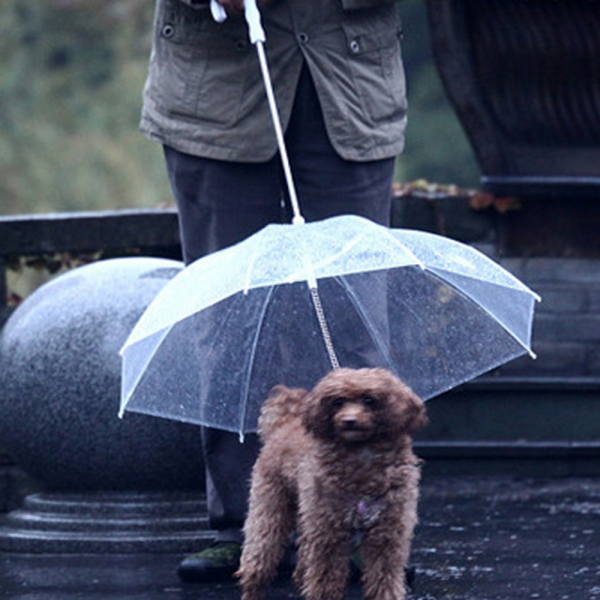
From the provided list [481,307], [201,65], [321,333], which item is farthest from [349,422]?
[201,65]

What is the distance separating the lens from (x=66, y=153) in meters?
20.9

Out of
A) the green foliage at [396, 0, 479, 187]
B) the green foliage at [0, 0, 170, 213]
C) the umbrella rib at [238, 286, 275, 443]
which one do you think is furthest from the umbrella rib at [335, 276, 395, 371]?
the green foliage at [396, 0, 479, 187]

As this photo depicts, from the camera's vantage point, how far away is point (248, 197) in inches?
242

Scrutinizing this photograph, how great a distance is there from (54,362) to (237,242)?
1.31m

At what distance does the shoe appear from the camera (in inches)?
243

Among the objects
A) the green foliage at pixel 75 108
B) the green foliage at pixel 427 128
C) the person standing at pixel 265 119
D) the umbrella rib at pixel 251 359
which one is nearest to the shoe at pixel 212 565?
the person standing at pixel 265 119

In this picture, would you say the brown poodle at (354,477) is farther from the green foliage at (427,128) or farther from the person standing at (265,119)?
the green foliage at (427,128)

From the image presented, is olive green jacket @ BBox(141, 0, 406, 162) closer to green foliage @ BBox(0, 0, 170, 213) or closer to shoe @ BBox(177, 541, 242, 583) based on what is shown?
shoe @ BBox(177, 541, 242, 583)

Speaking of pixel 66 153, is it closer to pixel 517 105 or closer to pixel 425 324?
pixel 517 105

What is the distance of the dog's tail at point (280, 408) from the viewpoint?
5617mm

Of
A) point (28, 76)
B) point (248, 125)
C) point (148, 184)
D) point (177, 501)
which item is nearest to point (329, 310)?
point (248, 125)

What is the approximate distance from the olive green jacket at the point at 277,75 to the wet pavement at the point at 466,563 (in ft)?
4.06

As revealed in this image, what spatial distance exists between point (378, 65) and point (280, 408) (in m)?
1.11

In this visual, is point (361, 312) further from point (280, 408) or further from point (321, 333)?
point (280, 408)
